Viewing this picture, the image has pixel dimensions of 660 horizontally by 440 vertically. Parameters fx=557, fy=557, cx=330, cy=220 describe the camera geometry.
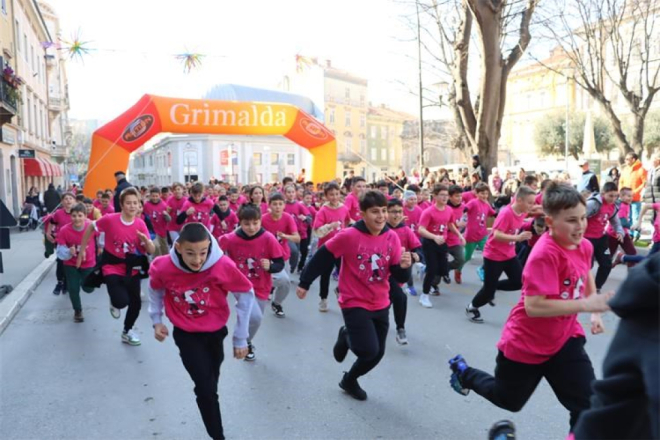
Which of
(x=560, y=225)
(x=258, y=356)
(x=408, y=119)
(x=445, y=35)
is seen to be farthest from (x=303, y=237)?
(x=408, y=119)

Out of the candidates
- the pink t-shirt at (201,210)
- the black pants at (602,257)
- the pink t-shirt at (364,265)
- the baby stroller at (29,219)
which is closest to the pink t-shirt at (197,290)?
the pink t-shirt at (364,265)

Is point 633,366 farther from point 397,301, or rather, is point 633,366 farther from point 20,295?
point 20,295

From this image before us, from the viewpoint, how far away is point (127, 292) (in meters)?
6.09

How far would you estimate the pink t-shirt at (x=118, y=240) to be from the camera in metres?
6.12

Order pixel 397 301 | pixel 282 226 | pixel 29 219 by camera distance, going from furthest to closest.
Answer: pixel 29 219, pixel 282 226, pixel 397 301

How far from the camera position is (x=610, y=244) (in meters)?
8.48

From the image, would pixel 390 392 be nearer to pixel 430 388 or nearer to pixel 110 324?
pixel 430 388

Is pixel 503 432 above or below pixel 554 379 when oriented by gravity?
below

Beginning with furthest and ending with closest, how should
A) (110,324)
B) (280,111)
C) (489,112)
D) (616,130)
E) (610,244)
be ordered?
(616,130), (280,111), (489,112), (610,244), (110,324)

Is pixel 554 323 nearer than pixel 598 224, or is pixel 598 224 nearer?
pixel 554 323

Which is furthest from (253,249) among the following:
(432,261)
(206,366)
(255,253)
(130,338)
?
(432,261)

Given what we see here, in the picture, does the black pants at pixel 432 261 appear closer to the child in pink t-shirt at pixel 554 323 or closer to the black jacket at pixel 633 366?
the child in pink t-shirt at pixel 554 323

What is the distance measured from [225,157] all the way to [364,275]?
54887 millimetres

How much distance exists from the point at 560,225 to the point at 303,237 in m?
7.43
